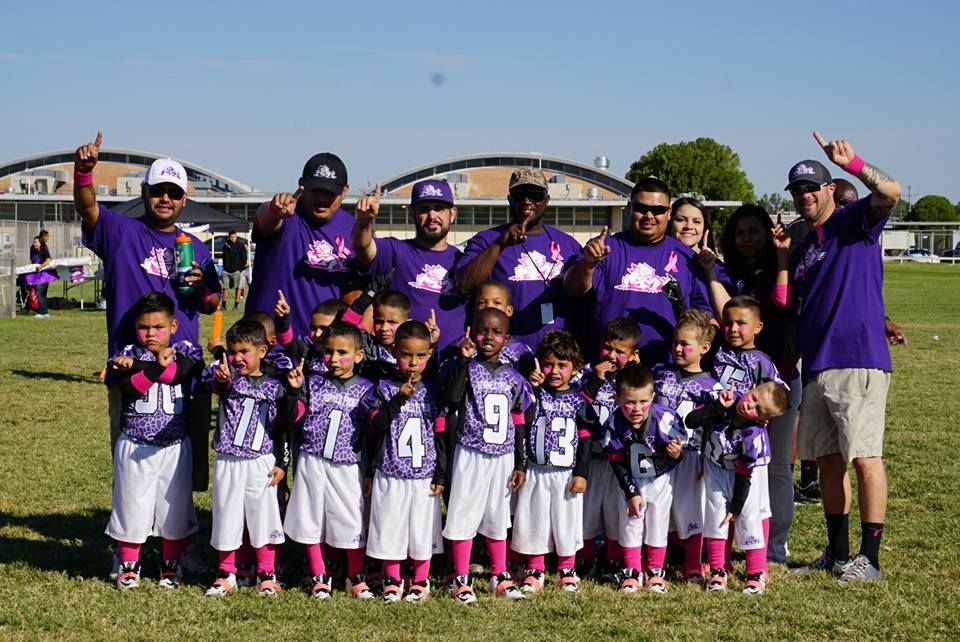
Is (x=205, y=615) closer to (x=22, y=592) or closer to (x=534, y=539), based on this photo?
(x=22, y=592)

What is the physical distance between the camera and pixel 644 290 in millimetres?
5930

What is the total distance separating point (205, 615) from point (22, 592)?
1.12 metres

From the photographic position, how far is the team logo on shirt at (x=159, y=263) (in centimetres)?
585

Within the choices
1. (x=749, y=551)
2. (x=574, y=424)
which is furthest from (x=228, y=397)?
(x=749, y=551)

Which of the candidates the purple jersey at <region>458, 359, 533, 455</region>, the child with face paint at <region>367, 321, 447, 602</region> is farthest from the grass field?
the purple jersey at <region>458, 359, 533, 455</region>

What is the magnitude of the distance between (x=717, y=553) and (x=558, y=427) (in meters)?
1.11

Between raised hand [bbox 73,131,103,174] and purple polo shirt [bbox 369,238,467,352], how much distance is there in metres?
1.56

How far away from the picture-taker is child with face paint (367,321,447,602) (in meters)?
5.48

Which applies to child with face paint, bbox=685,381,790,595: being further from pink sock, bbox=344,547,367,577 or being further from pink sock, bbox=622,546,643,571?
pink sock, bbox=344,547,367,577

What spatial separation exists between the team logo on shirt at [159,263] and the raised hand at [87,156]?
1.88 ft

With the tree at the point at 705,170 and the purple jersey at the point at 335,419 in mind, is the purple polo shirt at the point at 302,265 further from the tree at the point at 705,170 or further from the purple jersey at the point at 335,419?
the tree at the point at 705,170

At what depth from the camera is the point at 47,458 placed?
9.15 meters

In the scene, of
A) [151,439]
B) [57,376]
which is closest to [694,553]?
[151,439]

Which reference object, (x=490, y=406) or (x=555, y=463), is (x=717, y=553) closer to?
(x=555, y=463)
